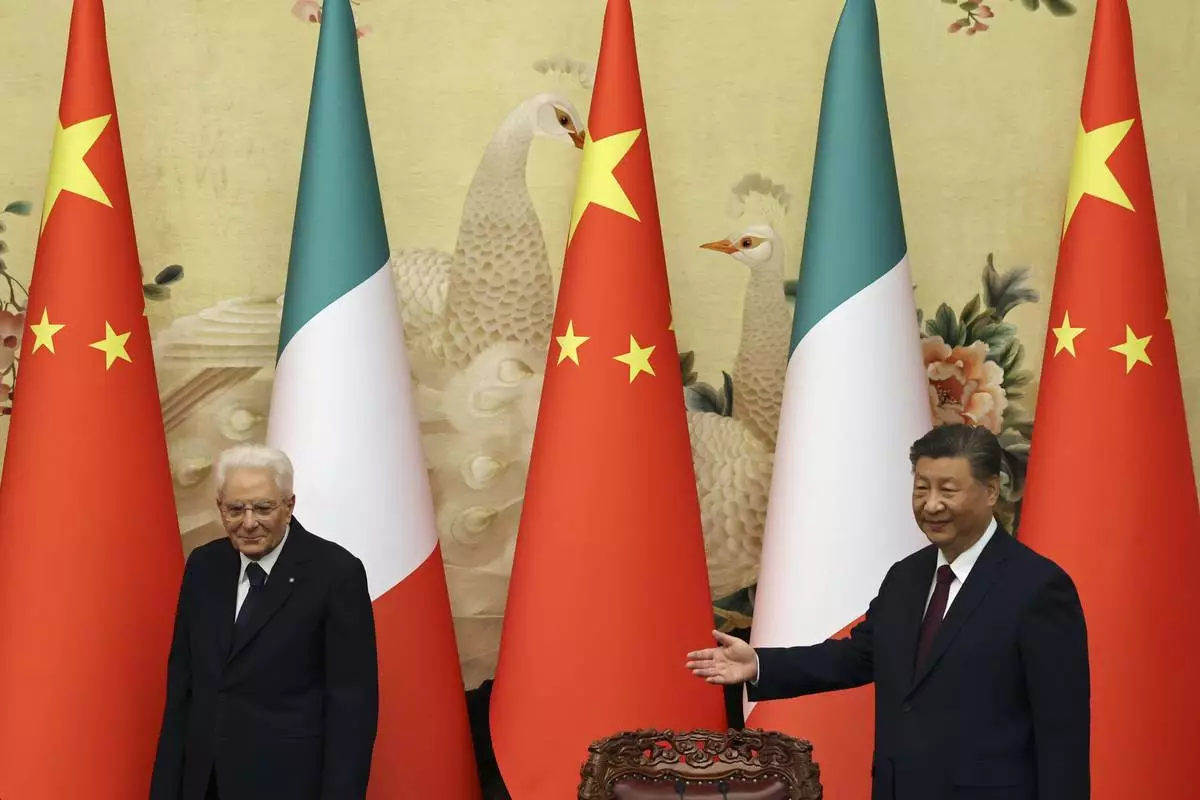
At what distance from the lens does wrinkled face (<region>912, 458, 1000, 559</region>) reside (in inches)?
89.0

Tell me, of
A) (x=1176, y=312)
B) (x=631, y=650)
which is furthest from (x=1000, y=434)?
(x=631, y=650)

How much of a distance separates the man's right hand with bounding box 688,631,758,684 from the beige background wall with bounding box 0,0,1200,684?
1.08m

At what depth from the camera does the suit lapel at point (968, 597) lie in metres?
2.25

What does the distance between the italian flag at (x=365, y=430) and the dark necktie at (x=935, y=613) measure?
3.76 feet

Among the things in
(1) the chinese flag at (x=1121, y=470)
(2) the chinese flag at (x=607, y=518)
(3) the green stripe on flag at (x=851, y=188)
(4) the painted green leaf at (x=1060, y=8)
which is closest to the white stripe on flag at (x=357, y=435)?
(2) the chinese flag at (x=607, y=518)

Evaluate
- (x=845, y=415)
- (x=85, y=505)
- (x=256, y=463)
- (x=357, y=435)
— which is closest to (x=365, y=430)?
(x=357, y=435)

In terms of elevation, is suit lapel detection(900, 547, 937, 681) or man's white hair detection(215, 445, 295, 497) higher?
man's white hair detection(215, 445, 295, 497)

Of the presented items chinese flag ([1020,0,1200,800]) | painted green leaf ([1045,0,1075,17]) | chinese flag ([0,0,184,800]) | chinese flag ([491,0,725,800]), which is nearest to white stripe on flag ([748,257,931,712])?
chinese flag ([491,0,725,800])

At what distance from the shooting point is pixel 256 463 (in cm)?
258

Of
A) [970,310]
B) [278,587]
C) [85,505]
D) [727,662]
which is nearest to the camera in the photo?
[727,662]

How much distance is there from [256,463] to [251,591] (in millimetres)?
235

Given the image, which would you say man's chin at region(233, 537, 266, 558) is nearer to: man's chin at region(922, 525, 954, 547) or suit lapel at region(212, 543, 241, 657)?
suit lapel at region(212, 543, 241, 657)

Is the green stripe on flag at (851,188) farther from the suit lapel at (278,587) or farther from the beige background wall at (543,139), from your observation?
the suit lapel at (278,587)

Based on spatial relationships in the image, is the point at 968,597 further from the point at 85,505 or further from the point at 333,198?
the point at 85,505
